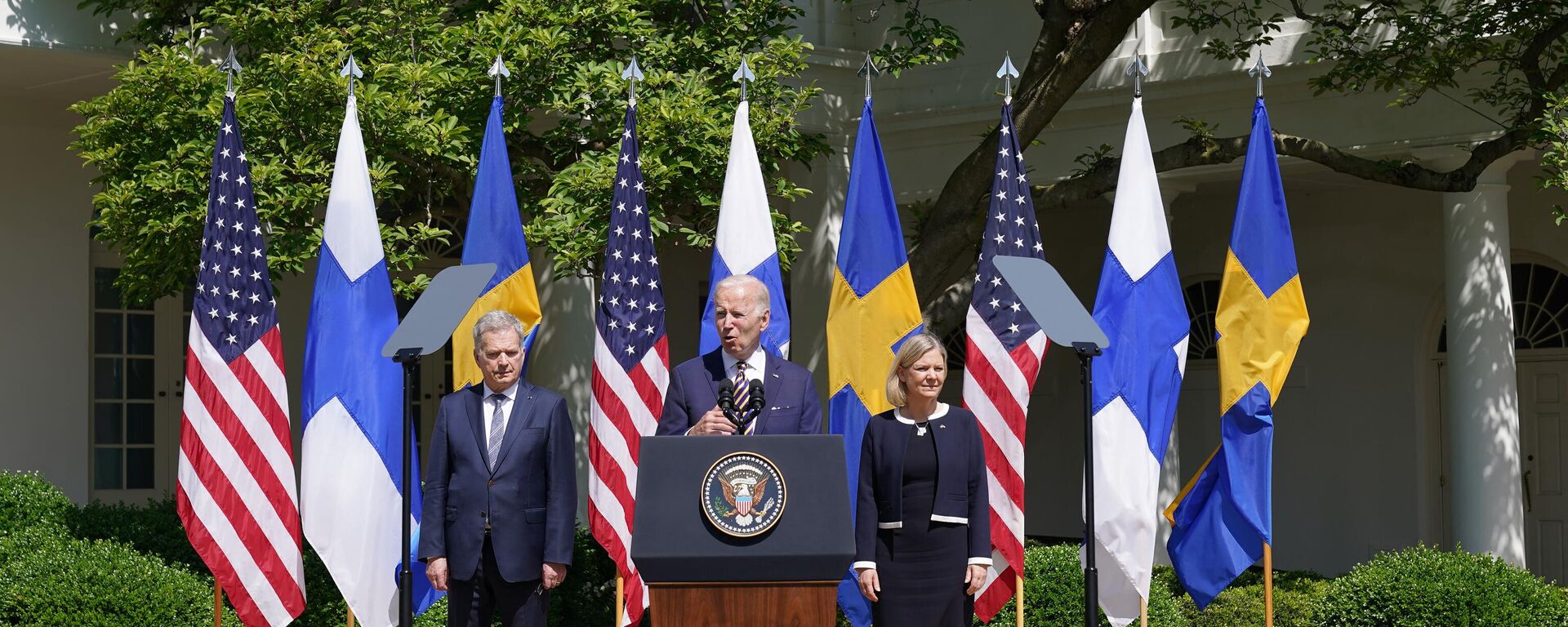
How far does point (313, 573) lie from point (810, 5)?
6732 millimetres

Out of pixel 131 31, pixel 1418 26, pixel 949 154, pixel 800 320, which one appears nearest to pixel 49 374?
pixel 131 31

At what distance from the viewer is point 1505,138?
11.1 metres

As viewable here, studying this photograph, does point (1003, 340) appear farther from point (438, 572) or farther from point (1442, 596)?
point (438, 572)

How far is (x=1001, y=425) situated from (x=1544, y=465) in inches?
367

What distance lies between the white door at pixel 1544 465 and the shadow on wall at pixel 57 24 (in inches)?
502

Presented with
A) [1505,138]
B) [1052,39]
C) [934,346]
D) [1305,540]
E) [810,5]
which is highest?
[810,5]

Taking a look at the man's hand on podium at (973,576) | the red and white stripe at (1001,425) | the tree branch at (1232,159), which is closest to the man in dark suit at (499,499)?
the man's hand on podium at (973,576)

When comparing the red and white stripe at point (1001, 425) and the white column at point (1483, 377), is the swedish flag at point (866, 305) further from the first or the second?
the white column at point (1483, 377)

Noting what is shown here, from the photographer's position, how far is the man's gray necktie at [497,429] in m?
6.97

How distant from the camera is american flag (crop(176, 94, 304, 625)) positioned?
8.62 m

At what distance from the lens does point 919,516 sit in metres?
6.75

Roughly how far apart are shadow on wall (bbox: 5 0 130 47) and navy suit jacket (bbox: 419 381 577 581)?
7.05 m

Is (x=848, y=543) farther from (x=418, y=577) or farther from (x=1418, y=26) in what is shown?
(x=1418, y=26)

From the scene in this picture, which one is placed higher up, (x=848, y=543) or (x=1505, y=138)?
(x=1505, y=138)
